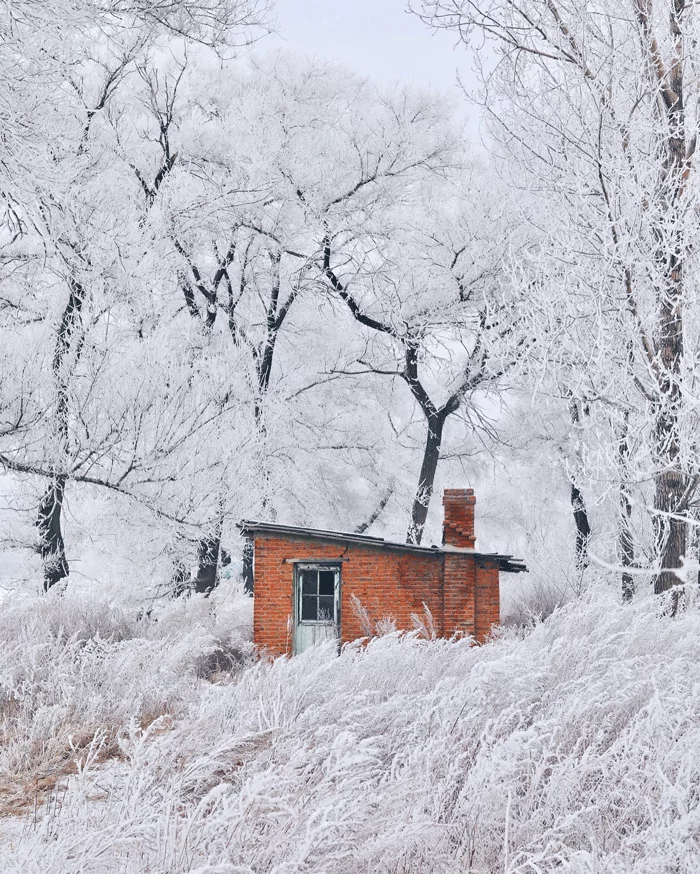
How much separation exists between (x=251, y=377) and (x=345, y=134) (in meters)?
6.80

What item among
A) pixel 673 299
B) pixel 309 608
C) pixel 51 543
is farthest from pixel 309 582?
pixel 673 299

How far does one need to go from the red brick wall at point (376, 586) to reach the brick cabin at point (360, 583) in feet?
0.06

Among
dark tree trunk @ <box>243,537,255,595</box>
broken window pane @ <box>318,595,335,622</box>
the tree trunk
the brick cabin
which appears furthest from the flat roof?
dark tree trunk @ <box>243,537,255,595</box>

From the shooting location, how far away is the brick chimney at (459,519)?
46.0 feet

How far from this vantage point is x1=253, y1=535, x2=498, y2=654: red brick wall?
1331 centimetres

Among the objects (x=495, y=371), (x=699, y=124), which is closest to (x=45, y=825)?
(x=699, y=124)

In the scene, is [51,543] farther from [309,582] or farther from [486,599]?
[486,599]

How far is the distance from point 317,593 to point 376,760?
9950 millimetres

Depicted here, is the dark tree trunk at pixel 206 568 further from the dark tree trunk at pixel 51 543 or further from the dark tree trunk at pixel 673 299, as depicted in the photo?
the dark tree trunk at pixel 673 299

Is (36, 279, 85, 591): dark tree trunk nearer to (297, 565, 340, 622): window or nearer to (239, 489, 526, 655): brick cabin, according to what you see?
(239, 489, 526, 655): brick cabin

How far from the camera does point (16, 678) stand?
6648 millimetres

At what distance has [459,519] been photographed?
554 inches

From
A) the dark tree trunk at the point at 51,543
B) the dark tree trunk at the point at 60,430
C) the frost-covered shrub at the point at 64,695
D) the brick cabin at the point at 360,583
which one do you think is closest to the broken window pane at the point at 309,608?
the brick cabin at the point at 360,583

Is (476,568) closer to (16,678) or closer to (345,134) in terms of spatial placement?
(16,678)
